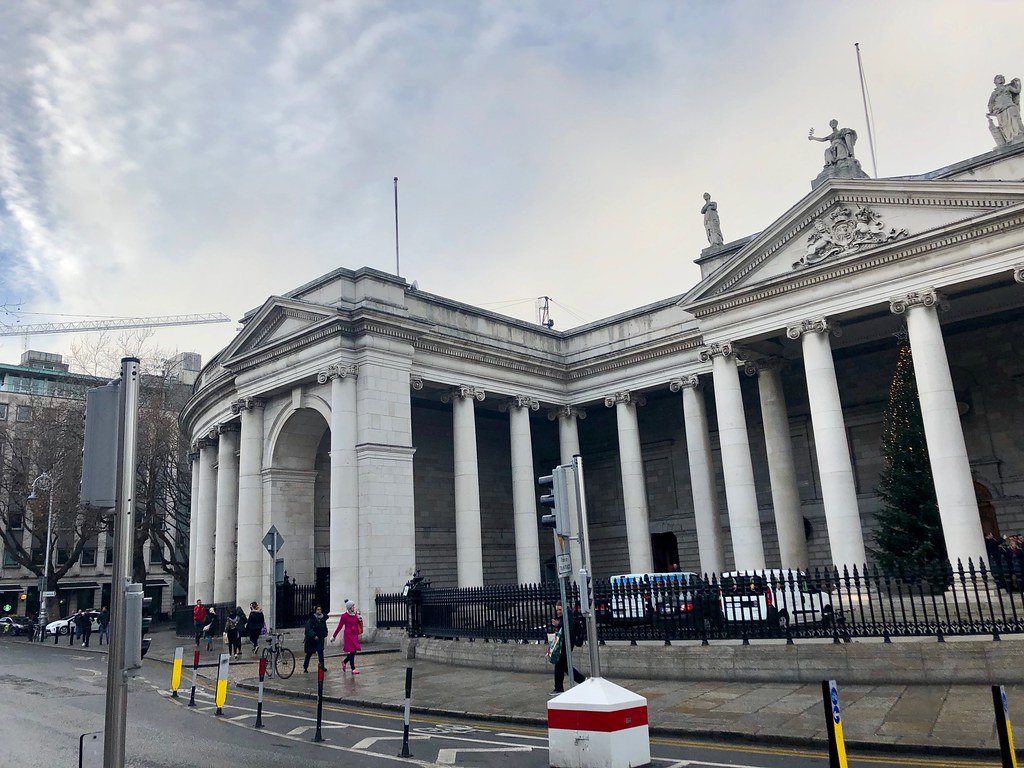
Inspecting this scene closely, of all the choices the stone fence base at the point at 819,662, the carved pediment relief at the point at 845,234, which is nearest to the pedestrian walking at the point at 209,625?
the stone fence base at the point at 819,662

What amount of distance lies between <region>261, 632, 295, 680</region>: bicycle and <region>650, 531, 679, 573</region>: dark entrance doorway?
19.9 metres

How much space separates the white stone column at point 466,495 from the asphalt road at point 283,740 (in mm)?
12132

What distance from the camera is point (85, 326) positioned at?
111m

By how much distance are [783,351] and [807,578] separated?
1518 cm

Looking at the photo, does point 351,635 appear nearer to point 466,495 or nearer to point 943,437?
point 466,495

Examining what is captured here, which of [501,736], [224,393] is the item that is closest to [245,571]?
[224,393]

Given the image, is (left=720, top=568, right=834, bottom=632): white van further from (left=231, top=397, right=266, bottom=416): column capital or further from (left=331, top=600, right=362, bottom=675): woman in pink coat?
(left=231, top=397, right=266, bottom=416): column capital

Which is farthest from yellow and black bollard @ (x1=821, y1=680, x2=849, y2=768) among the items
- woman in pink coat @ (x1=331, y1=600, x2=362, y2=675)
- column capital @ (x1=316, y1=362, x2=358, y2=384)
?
column capital @ (x1=316, y1=362, x2=358, y2=384)

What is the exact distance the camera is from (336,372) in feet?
84.8

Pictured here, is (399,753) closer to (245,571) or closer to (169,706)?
(169,706)

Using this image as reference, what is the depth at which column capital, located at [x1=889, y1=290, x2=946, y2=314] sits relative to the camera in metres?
21.9

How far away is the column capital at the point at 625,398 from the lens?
3203 centimetres

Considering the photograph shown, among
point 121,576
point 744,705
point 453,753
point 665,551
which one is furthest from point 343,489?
point 121,576

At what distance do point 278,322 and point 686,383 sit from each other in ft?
50.7
